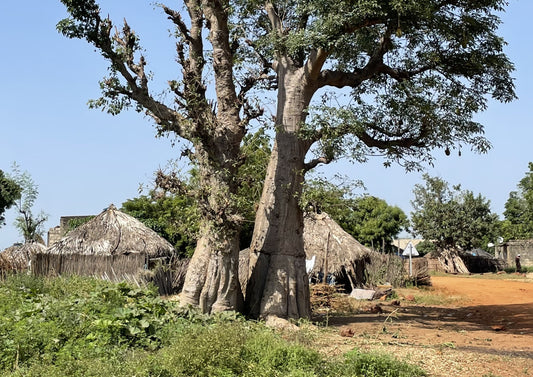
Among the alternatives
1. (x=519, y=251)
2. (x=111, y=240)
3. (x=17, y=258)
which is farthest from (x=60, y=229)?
(x=519, y=251)

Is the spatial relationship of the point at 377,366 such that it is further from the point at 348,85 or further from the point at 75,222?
the point at 75,222

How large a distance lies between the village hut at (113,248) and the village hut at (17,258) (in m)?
0.74

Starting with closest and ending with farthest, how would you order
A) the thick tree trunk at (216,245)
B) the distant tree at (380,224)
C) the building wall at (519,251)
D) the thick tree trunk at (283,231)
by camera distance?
the thick tree trunk at (216,245), the thick tree trunk at (283,231), the building wall at (519,251), the distant tree at (380,224)

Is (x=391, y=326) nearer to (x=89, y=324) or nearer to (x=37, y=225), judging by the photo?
(x=89, y=324)

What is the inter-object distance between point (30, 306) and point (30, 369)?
277 centimetres

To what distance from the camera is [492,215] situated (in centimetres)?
3750

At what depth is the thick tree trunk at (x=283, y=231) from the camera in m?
10.1

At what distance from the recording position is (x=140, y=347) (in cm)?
714

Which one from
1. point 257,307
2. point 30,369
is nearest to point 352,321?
point 257,307

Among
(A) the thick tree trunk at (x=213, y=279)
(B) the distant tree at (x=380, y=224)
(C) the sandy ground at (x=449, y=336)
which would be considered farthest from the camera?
(B) the distant tree at (x=380, y=224)

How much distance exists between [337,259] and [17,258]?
34.3ft

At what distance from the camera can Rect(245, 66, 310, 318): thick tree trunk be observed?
399 inches

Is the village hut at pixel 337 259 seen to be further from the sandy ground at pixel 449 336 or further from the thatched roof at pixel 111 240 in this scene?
the thatched roof at pixel 111 240

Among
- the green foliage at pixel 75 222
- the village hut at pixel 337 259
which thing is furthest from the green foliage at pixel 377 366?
the green foliage at pixel 75 222
